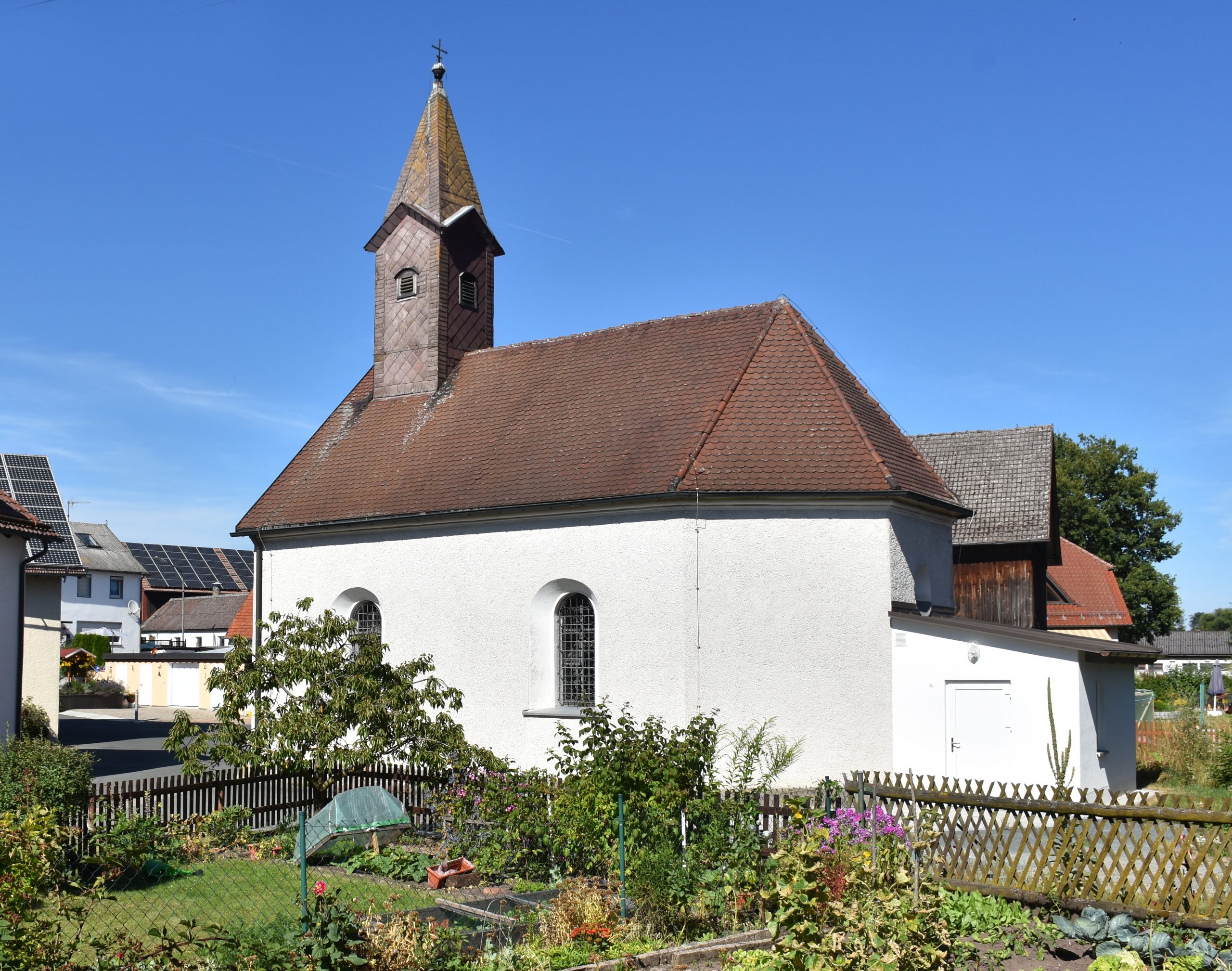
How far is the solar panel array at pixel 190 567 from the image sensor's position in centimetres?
7019

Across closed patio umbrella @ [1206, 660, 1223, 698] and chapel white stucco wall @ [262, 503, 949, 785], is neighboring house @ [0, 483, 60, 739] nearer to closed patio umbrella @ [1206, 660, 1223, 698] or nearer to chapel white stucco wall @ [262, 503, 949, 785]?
chapel white stucco wall @ [262, 503, 949, 785]

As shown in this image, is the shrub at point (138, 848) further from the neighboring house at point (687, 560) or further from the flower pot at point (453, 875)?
the neighboring house at point (687, 560)

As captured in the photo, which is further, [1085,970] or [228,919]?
[228,919]

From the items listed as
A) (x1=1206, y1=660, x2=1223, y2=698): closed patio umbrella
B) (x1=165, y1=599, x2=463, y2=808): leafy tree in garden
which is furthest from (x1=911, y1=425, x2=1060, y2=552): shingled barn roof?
(x1=1206, y1=660, x2=1223, y2=698): closed patio umbrella

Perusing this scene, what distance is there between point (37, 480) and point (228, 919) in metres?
21.0

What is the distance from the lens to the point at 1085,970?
8.84m

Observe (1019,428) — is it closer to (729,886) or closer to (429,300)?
(429,300)

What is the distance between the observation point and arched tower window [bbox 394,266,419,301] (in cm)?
2378

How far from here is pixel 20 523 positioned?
20.4 metres

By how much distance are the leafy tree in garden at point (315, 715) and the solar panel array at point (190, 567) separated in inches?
2246

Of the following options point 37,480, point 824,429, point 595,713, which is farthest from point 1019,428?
Answer: point 37,480

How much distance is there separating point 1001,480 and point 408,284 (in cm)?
1515

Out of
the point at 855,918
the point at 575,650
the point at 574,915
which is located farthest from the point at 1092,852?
the point at 575,650

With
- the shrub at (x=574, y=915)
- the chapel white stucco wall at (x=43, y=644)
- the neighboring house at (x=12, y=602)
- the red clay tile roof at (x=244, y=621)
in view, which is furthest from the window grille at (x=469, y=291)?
the shrub at (x=574, y=915)
